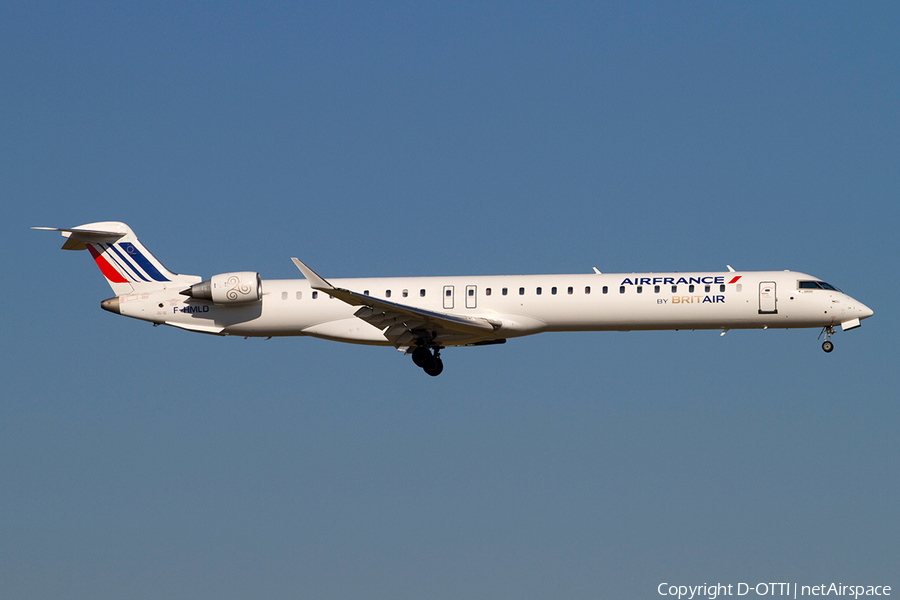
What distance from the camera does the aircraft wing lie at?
101 feet

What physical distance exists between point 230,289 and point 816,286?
16.4m

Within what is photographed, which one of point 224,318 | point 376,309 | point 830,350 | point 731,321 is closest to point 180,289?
point 224,318

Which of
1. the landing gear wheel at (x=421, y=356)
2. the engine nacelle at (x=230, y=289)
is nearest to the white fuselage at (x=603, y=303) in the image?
the landing gear wheel at (x=421, y=356)

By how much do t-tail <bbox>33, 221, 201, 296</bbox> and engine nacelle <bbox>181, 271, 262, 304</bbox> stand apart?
1772mm

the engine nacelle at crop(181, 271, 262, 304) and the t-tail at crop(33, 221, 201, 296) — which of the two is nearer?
the engine nacelle at crop(181, 271, 262, 304)

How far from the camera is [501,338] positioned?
33.3 meters

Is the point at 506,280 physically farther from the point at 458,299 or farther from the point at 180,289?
the point at 180,289

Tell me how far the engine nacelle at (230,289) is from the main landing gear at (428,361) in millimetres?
4837

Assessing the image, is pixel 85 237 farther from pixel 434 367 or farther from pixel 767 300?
pixel 767 300

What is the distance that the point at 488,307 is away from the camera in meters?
32.7

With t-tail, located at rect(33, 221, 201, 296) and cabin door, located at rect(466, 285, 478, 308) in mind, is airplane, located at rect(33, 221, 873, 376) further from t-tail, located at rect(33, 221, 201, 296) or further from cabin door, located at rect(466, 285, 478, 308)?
t-tail, located at rect(33, 221, 201, 296)

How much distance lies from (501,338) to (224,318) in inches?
319

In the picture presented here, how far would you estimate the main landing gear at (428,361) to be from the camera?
3356cm

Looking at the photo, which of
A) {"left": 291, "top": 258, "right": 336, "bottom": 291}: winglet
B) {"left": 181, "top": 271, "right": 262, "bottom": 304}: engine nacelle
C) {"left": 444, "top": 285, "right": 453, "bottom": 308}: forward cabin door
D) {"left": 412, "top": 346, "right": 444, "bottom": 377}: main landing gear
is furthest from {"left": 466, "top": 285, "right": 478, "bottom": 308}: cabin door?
{"left": 181, "top": 271, "right": 262, "bottom": 304}: engine nacelle
